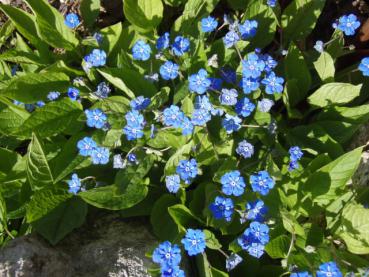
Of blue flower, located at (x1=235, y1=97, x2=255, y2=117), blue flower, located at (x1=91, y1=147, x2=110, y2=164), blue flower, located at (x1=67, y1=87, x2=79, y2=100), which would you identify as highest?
blue flower, located at (x1=235, y1=97, x2=255, y2=117)

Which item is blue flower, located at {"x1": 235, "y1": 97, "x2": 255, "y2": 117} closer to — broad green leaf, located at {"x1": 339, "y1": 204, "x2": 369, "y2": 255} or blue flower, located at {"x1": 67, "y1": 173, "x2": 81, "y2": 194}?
broad green leaf, located at {"x1": 339, "y1": 204, "x2": 369, "y2": 255}

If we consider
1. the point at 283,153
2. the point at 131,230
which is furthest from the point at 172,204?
the point at 283,153

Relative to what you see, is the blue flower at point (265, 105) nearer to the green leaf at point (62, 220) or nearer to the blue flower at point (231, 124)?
the blue flower at point (231, 124)

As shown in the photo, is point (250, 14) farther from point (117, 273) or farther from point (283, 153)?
point (117, 273)

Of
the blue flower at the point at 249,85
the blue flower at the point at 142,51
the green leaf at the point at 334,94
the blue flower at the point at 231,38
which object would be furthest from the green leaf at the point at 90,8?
the green leaf at the point at 334,94

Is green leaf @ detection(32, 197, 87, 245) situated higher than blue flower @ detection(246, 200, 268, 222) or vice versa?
blue flower @ detection(246, 200, 268, 222)

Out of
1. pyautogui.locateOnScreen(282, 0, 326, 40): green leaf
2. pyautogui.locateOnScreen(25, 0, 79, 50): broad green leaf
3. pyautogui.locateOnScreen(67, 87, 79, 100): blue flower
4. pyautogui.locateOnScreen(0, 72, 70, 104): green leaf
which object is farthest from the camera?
pyautogui.locateOnScreen(282, 0, 326, 40): green leaf

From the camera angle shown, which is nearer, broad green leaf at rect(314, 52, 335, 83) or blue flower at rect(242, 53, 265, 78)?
blue flower at rect(242, 53, 265, 78)

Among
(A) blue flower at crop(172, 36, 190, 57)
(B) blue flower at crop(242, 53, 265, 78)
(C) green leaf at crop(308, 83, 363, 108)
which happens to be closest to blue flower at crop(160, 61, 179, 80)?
(A) blue flower at crop(172, 36, 190, 57)
